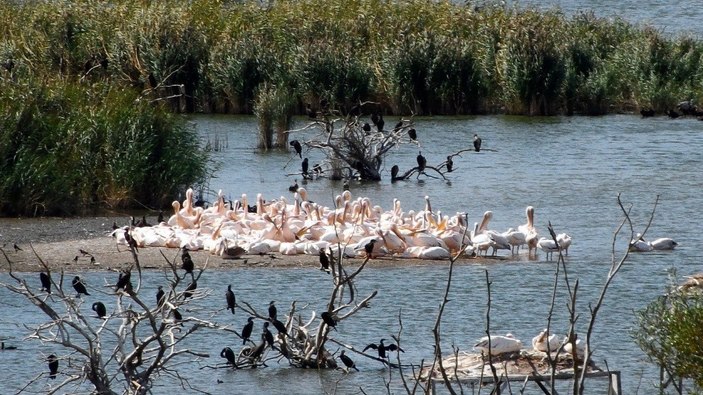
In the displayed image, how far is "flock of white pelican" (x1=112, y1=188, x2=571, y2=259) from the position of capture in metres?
14.5

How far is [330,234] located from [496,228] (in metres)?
2.84

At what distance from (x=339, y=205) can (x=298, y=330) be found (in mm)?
5774

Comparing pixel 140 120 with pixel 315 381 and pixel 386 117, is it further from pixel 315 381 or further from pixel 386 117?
pixel 386 117

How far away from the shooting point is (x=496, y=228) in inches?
658

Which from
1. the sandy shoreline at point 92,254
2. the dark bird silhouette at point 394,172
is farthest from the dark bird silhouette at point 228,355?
the dark bird silhouette at point 394,172

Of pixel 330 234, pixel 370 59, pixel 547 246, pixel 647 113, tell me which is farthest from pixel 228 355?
pixel 647 113

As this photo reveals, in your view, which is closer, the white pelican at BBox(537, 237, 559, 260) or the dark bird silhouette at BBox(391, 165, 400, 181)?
the white pelican at BBox(537, 237, 559, 260)

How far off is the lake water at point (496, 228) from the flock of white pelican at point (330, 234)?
0.87 feet

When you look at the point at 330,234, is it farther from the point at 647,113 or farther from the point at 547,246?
Answer: the point at 647,113

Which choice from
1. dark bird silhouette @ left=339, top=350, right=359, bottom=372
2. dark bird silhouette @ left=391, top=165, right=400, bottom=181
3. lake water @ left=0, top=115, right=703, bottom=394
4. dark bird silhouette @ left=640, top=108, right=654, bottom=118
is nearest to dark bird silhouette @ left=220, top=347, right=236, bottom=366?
lake water @ left=0, top=115, right=703, bottom=394

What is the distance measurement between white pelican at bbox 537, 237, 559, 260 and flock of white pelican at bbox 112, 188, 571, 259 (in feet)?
0.03

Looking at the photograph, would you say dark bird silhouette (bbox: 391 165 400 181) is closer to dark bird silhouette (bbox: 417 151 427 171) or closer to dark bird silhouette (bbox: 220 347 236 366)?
dark bird silhouette (bbox: 417 151 427 171)

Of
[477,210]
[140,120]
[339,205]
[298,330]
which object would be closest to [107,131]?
[140,120]

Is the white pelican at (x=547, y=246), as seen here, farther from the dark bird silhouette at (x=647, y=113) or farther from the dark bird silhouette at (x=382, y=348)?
the dark bird silhouette at (x=647, y=113)
